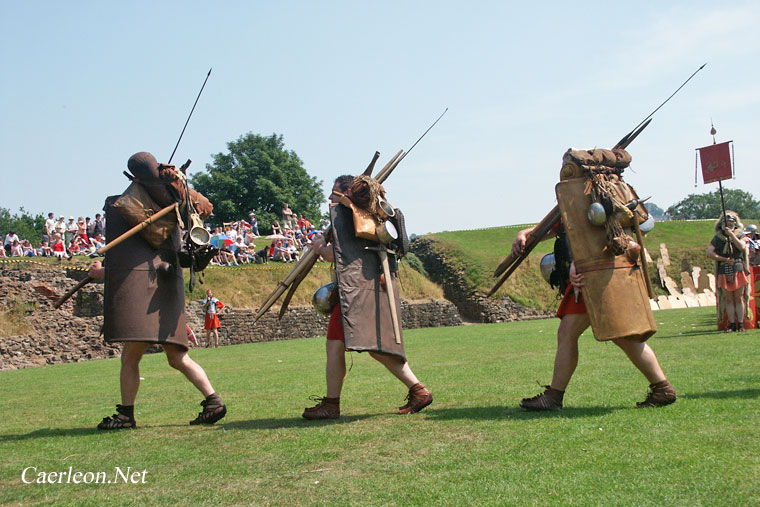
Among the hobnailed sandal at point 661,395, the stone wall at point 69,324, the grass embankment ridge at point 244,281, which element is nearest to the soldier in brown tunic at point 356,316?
the hobnailed sandal at point 661,395

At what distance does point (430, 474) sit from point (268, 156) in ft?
236

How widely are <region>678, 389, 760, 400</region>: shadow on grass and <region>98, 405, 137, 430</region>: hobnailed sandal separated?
15.4 ft

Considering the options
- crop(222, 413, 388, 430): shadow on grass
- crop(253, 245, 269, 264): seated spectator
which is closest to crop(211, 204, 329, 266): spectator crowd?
crop(253, 245, 269, 264): seated spectator

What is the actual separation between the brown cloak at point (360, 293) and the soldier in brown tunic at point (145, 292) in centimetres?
139

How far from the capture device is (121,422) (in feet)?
21.5

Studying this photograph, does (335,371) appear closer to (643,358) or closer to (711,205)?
(643,358)

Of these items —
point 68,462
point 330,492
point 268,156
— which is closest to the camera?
point 330,492

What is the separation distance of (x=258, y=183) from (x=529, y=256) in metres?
35.1

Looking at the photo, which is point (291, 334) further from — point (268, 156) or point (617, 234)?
point (268, 156)

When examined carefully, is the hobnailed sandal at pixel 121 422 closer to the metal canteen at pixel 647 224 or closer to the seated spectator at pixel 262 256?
the metal canteen at pixel 647 224

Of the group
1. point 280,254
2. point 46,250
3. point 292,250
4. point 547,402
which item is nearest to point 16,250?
point 46,250

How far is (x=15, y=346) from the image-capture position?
22.7m

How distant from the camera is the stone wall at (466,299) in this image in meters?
38.1

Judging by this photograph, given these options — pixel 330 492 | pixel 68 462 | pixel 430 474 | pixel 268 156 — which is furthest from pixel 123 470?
pixel 268 156
